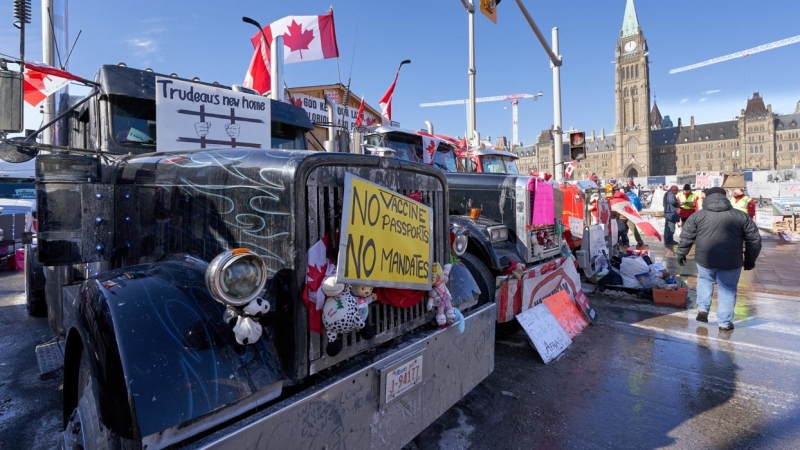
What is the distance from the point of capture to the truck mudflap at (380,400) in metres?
1.71

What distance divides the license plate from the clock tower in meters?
139

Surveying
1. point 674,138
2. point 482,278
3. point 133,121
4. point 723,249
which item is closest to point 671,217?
point 723,249

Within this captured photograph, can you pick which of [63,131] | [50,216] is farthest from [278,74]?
[50,216]

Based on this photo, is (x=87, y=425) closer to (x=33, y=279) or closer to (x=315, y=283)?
(x=315, y=283)

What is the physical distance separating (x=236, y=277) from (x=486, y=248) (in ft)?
11.1

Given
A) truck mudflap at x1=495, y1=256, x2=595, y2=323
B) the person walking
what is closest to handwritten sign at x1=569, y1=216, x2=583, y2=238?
truck mudflap at x1=495, y1=256, x2=595, y2=323

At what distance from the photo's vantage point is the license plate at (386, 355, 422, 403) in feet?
7.12

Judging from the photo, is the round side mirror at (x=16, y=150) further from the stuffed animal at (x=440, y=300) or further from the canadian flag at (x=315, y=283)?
the stuffed animal at (x=440, y=300)

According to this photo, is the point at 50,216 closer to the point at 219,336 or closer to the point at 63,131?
the point at 219,336

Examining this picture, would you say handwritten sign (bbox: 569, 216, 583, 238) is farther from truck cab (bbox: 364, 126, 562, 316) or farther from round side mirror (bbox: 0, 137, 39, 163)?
round side mirror (bbox: 0, 137, 39, 163)

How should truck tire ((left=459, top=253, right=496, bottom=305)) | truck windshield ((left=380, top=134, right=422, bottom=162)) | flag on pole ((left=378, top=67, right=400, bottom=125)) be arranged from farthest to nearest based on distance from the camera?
flag on pole ((left=378, top=67, right=400, bottom=125)), truck windshield ((left=380, top=134, right=422, bottom=162)), truck tire ((left=459, top=253, right=496, bottom=305))

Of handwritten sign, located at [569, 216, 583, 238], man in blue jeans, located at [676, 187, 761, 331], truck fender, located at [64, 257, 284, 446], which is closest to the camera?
truck fender, located at [64, 257, 284, 446]

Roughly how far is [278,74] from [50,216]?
2969 mm

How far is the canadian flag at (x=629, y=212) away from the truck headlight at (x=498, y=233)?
5341mm
